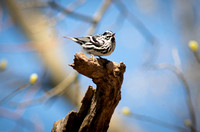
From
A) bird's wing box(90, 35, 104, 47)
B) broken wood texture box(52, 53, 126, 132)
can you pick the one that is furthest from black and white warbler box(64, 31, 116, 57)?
broken wood texture box(52, 53, 126, 132)

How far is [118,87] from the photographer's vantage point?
40.7 inches

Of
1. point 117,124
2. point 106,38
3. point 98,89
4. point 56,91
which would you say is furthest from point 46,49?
point 98,89

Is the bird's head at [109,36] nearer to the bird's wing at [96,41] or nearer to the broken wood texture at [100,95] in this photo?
the bird's wing at [96,41]

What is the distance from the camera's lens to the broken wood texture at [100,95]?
3.30ft

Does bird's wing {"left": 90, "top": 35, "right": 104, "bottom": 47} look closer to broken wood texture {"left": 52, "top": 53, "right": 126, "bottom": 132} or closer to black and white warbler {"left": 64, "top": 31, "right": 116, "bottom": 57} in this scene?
black and white warbler {"left": 64, "top": 31, "right": 116, "bottom": 57}

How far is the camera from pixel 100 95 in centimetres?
102

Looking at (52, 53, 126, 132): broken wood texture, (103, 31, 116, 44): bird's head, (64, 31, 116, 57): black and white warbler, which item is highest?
(103, 31, 116, 44): bird's head

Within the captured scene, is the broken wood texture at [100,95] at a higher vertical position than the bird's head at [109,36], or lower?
lower

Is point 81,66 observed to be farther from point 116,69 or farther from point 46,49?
point 46,49

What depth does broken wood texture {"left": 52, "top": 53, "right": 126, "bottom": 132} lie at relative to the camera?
101cm

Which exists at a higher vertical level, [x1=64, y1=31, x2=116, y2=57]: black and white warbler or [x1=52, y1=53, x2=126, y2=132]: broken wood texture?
[x1=64, y1=31, x2=116, y2=57]: black and white warbler

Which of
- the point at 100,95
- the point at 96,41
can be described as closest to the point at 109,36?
the point at 96,41

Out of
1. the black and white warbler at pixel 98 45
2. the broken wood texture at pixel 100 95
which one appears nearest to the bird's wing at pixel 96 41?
the black and white warbler at pixel 98 45

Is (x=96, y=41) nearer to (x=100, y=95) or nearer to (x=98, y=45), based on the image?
(x=98, y=45)
